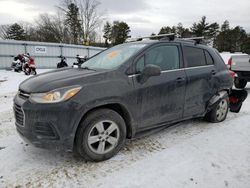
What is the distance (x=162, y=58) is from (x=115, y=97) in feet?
4.01

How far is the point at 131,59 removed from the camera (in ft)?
11.0

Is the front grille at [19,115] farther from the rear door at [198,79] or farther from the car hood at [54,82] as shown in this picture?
the rear door at [198,79]

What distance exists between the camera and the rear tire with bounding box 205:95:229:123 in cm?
466

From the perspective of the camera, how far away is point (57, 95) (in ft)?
9.16

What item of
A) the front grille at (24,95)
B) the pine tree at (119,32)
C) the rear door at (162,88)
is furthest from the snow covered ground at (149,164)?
the pine tree at (119,32)

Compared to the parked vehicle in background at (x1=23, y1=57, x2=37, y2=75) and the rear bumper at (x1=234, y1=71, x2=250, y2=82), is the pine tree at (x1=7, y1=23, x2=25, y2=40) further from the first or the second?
the rear bumper at (x1=234, y1=71, x2=250, y2=82)

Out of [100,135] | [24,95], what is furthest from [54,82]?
[100,135]

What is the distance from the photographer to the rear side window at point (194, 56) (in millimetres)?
4129

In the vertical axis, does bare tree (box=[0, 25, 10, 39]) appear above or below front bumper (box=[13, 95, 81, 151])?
above

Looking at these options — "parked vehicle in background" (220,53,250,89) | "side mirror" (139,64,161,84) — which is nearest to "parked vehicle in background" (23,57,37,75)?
"parked vehicle in background" (220,53,250,89)

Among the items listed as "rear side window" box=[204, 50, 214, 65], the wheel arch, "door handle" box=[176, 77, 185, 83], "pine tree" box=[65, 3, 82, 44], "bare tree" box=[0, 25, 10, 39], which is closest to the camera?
the wheel arch

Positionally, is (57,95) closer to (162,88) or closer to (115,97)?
(115,97)

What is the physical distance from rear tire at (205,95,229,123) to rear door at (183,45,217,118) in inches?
13.2

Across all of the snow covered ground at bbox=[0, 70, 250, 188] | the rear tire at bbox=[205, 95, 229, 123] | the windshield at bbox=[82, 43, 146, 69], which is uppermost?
the windshield at bbox=[82, 43, 146, 69]
